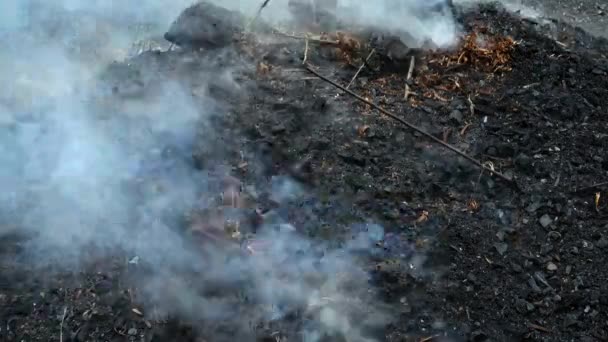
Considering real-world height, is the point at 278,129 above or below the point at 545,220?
below

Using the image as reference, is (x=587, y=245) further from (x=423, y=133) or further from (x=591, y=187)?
(x=423, y=133)

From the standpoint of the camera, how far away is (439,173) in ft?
13.8

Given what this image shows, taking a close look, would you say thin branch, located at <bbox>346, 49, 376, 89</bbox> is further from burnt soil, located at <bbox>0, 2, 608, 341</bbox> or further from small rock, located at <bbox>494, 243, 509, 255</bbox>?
small rock, located at <bbox>494, 243, 509, 255</bbox>

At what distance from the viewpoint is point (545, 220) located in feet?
13.0

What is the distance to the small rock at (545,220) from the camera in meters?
3.95

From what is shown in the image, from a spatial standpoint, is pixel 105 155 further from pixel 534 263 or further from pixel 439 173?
pixel 534 263

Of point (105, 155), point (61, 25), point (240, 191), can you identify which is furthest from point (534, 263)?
point (61, 25)

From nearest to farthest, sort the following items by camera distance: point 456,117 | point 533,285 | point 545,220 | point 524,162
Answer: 1. point 533,285
2. point 545,220
3. point 524,162
4. point 456,117

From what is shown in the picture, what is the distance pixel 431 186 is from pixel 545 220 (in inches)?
28.5

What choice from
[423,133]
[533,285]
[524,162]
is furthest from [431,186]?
[533,285]

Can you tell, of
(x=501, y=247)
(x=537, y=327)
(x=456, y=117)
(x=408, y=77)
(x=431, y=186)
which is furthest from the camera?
(x=408, y=77)

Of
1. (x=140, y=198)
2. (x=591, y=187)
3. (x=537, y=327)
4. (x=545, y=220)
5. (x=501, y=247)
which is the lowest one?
(x=140, y=198)

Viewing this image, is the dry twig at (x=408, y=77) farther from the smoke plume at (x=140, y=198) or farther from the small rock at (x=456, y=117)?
the smoke plume at (x=140, y=198)

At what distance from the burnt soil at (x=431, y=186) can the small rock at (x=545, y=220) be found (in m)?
0.01
